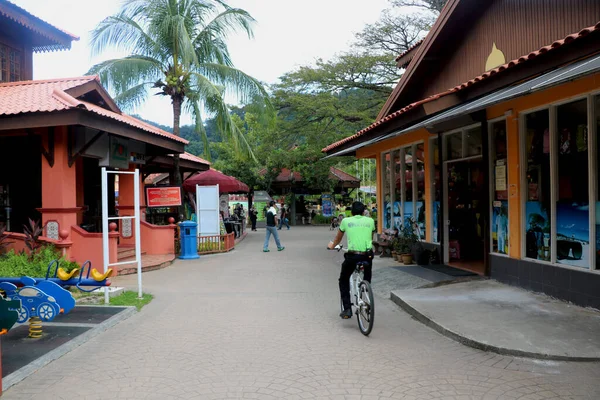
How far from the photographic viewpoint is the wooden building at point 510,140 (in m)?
7.11

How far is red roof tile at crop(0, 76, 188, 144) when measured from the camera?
1048cm

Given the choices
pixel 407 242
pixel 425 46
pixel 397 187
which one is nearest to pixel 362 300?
pixel 407 242

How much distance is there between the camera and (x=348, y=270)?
723 centimetres

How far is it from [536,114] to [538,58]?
8.29ft

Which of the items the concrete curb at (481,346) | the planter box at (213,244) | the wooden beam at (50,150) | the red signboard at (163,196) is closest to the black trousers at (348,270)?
the concrete curb at (481,346)

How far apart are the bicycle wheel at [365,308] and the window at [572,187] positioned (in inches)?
125

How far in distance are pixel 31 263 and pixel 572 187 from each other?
9395 mm

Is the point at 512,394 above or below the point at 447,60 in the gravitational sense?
below

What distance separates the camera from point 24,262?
32.7 ft

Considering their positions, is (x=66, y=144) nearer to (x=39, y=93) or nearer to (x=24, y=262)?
(x=39, y=93)

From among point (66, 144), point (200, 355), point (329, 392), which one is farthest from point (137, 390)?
point (66, 144)

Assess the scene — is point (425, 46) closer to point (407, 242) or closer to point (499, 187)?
point (499, 187)

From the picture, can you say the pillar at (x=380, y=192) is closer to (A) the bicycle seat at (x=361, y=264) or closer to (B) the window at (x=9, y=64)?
(A) the bicycle seat at (x=361, y=264)

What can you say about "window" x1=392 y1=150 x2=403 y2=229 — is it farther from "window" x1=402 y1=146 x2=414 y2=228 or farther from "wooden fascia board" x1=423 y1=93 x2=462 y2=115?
"wooden fascia board" x1=423 y1=93 x2=462 y2=115
